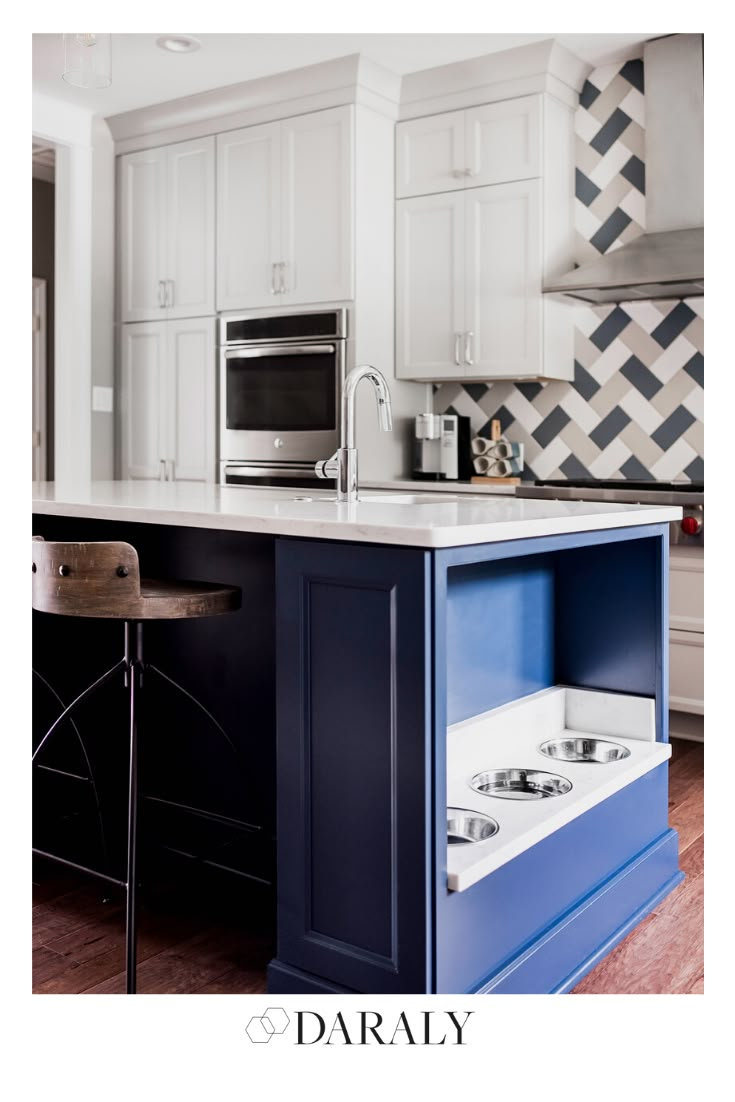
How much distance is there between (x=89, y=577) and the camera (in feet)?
5.90

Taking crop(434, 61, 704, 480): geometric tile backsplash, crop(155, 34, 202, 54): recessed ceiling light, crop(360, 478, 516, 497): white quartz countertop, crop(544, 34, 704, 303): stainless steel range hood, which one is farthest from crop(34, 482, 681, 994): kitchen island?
crop(155, 34, 202, 54): recessed ceiling light

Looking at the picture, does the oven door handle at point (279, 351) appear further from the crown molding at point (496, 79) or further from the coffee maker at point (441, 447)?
the crown molding at point (496, 79)

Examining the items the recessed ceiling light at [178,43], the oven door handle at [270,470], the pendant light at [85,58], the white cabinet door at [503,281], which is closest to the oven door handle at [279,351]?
the oven door handle at [270,470]

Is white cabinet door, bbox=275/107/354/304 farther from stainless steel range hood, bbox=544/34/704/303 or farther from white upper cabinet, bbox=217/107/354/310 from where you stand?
stainless steel range hood, bbox=544/34/704/303

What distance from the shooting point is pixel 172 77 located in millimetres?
4344

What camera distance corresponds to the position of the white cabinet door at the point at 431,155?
4121mm

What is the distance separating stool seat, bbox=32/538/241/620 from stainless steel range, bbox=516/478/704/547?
207cm

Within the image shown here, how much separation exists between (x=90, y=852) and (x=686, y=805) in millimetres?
1652

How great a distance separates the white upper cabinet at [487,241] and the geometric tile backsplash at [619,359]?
94mm

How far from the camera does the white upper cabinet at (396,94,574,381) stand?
13.1 ft

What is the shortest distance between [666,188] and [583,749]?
2496 millimetres

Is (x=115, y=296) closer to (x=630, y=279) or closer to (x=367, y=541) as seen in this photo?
(x=630, y=279)

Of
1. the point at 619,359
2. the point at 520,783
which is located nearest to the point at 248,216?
the point at 619,359
